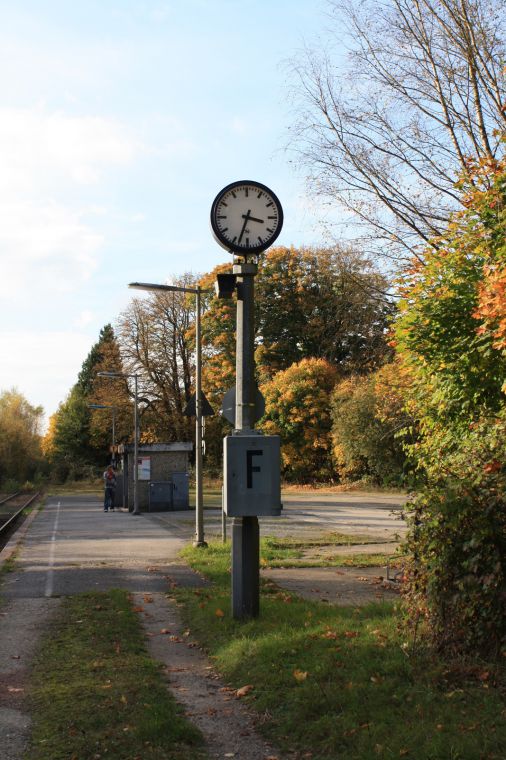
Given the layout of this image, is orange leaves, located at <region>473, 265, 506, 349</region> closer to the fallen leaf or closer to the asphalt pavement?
the asphalt pavement

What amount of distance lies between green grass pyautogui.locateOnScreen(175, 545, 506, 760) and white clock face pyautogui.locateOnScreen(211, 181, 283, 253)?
398cm

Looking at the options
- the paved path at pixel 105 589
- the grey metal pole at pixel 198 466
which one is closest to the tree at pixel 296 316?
the paved path at pixel 105 589

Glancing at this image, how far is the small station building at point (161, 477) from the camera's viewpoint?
3500cm

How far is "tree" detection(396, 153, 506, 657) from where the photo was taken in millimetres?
5902

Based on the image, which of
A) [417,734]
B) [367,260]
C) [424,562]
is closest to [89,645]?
[424,562]

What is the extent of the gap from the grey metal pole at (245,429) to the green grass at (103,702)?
3.75 feet

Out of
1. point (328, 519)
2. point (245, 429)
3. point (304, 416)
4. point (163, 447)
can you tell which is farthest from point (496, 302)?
point (304, 416)

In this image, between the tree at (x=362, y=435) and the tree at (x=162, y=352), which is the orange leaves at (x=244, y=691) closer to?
the tree at (x=362, y=435)

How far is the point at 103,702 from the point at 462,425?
17.2ft

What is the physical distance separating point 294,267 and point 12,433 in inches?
1467

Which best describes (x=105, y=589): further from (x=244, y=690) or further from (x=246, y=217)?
(x=244, y=690)

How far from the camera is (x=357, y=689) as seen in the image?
5.71 metres

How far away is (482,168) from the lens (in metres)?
10.7

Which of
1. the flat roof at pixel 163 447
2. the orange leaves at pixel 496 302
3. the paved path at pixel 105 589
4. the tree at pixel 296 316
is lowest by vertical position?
the paved path at pixel 105 589
